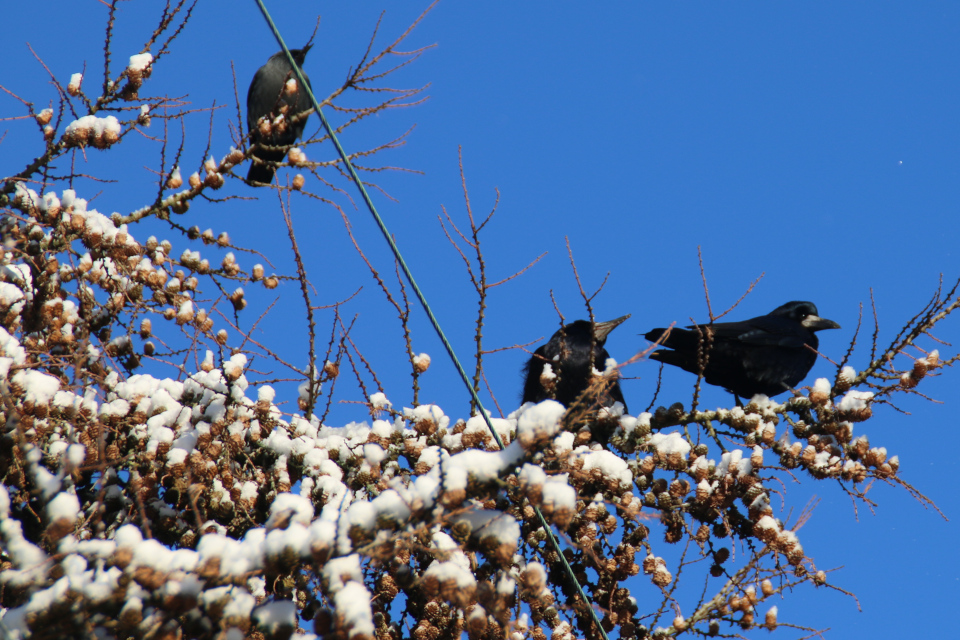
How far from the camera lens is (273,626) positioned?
1.88 meters

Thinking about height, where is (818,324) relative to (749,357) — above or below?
above

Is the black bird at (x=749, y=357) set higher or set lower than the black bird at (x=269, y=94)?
lower

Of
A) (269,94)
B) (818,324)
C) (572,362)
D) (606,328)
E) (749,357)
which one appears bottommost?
(749,357)

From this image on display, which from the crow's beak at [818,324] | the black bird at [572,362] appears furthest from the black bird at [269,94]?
the crow's beak at [818,324]

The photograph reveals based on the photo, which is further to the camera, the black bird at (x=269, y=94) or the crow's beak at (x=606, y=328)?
the crow's beak at (x=606, y=328)

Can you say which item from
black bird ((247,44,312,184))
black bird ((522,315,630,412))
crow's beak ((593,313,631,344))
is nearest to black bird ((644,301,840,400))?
black bird ((522,315,630,412))

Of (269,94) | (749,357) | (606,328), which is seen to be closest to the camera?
(749,357)

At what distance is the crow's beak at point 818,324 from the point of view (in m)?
6.07

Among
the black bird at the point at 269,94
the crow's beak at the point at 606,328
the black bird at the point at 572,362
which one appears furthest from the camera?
the crow's beak at the point at 606,328

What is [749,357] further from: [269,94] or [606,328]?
[269,94]

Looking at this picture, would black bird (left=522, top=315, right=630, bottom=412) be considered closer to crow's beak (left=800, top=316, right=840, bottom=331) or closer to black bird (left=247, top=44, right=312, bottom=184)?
crow's beak (left=800, top=316, right=840, bottom=331)

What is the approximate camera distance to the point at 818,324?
19.9 ft

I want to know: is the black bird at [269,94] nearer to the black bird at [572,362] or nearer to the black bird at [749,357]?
the black bird at [572,362]

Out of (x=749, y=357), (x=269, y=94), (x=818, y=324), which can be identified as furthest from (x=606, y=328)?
(x=269, y=94)
